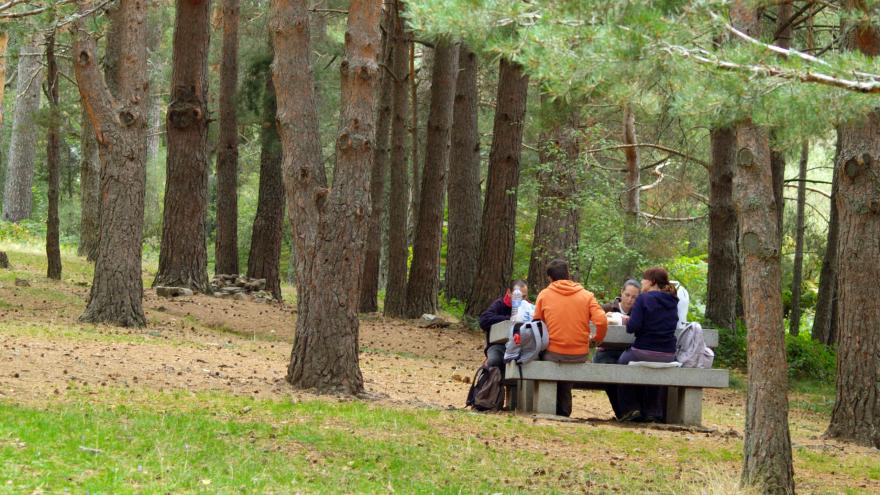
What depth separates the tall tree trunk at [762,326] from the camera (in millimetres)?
7469

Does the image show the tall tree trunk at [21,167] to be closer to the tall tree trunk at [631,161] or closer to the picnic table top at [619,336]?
the tall tree trunk at [631,161]

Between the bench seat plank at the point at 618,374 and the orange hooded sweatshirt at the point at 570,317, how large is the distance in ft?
0.59

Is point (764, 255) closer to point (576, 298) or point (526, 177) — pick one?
point (576, 298)

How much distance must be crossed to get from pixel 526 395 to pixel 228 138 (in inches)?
460

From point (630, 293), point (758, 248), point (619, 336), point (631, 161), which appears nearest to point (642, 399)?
point (619, 336)

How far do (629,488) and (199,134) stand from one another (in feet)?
40.2

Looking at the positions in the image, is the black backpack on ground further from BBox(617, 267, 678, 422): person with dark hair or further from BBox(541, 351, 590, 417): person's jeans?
BBox(617, 267, 678, 422): person with dark hair

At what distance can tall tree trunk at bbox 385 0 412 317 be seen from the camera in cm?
2070

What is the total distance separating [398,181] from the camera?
21.3 m

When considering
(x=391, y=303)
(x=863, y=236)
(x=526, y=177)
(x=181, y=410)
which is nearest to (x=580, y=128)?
(x=391, y=303)

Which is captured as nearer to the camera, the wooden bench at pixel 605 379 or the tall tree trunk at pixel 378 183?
the wooden bench at pixel 605 379

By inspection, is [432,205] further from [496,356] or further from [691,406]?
[691,406]

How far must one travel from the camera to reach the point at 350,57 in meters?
10.5

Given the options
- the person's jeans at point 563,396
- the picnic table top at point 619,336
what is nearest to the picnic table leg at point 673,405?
the picnic table top at point 619,336
